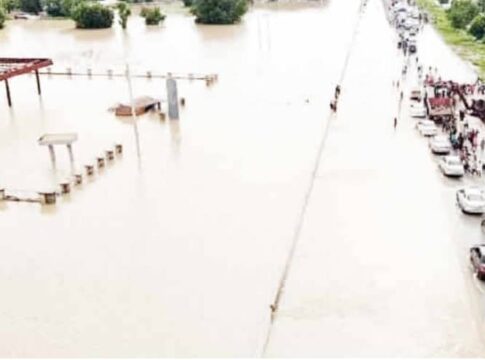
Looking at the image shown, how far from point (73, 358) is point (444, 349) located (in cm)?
629

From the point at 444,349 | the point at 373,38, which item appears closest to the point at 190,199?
the point at 444,349

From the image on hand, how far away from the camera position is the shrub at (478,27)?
44062mm

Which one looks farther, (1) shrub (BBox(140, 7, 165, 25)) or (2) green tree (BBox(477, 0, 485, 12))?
(1) shrub (BBox(140, 7, 165, 25))

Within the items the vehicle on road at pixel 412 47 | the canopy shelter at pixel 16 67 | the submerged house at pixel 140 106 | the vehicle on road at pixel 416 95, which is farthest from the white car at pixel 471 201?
the vehicle on road at pixel 412 47

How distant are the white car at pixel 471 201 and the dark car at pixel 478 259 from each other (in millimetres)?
2659

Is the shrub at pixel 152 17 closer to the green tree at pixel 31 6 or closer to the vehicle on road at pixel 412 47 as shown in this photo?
the green tree at pixel 31 6

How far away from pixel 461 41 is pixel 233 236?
104ft

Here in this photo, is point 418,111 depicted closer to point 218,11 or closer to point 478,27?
point 478,27

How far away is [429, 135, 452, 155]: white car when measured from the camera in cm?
2306

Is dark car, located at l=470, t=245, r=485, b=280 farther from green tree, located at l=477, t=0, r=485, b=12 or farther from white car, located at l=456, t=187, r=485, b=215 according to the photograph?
green tree, located at l=477, t=0, r=485, b=12

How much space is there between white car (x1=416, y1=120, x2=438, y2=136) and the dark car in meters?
9.75

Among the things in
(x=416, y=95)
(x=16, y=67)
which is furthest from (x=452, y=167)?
(x=16, y=67)

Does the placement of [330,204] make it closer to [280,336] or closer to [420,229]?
[420,229]

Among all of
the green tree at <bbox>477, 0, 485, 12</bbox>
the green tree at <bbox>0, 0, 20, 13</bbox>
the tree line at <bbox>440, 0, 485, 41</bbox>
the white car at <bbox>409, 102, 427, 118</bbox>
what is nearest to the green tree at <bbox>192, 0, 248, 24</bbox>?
the tree line at <bbox>440, 0, 485, 41</bbox>
